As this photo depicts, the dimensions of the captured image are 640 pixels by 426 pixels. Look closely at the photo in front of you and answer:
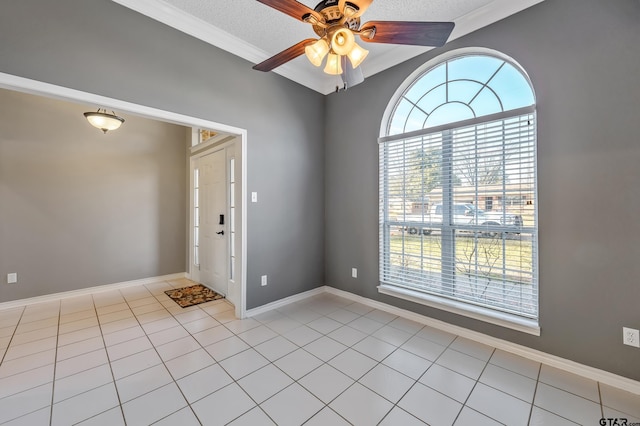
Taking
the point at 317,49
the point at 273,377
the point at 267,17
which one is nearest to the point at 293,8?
the point at 317,49

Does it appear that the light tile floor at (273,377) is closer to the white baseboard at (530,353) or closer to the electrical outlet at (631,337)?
the white baseboard at (530,353)

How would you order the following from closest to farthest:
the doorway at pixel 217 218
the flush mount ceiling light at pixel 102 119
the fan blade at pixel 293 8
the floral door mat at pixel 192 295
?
1. the fan blade at pixel 293 8
2. the doorway at pixel 217 218
3. the flush mount ceiling light at pixel 102 119
4. the floral door mat at pixel 192 295

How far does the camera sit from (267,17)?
2348mm

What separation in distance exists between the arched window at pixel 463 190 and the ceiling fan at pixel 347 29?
1.17 m

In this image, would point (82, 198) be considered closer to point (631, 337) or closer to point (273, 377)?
point (273, 377)

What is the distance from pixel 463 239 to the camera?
253 centimetres

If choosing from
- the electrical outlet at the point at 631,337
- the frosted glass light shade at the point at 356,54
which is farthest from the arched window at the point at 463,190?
the frosted glass light shade at the point at 356,54

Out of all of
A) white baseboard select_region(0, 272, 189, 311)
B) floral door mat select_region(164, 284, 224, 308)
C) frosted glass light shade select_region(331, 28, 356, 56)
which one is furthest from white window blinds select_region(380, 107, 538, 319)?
white baseboard select_region(0, 272, 189, 311)

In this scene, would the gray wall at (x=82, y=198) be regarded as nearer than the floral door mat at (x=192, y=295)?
Yes

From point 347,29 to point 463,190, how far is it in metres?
1.83

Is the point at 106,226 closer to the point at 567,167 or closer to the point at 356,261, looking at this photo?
the point at 356,261

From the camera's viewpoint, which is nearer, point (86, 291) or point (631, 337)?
point (631, 337)

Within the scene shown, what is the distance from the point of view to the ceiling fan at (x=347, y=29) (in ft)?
4.50

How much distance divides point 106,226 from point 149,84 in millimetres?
A: 2681
